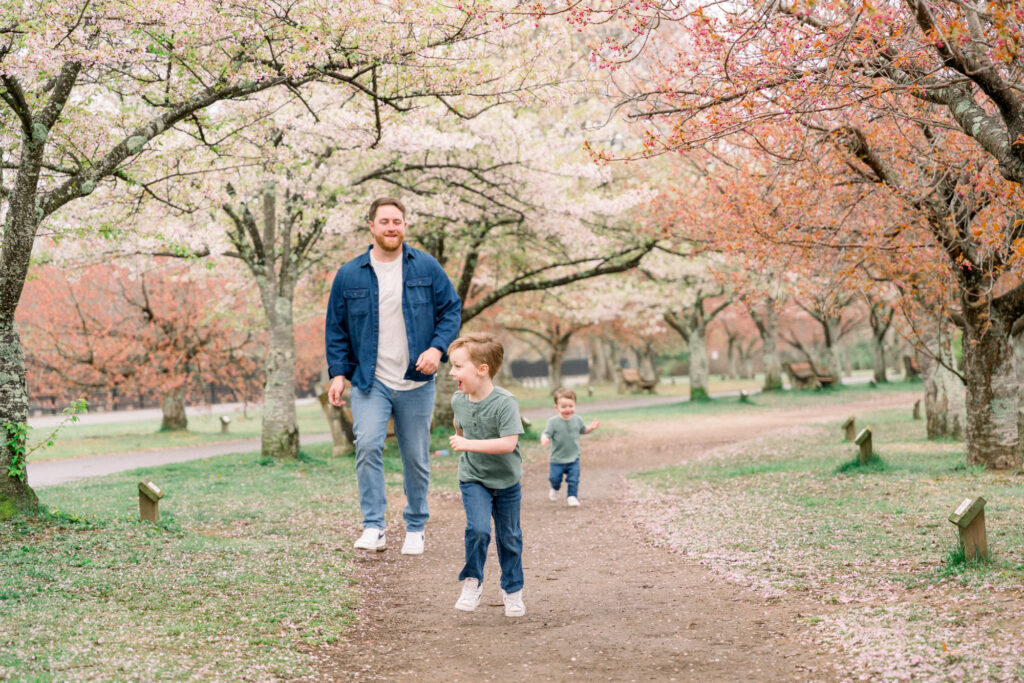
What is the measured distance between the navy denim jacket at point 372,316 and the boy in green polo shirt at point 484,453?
0.66 m

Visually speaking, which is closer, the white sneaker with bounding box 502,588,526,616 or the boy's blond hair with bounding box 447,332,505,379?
the boy's blond hair with bounding box 447,332,505,379

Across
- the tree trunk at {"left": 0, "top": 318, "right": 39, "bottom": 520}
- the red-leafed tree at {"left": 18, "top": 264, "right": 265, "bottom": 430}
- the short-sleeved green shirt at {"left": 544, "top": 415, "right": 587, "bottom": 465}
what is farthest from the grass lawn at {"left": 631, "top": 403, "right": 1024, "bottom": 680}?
the red-leafed tree at {"left": 18, "top": 264, "right": 265, "bottom": 430}

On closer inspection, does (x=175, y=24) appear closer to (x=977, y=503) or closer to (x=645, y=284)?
(x=977, y=503)

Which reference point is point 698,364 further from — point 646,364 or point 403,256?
point 403,256

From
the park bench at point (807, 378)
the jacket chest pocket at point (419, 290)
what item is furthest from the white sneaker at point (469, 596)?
the park bench at point (807, 378)

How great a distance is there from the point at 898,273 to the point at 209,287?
21.7m

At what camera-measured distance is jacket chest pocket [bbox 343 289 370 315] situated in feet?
18.9

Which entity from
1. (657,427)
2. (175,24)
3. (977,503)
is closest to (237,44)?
(175,24)

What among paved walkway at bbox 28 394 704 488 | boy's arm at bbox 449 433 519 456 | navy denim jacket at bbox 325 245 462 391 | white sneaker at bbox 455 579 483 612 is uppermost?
navy denim jacket at bbox 325 245 462 391

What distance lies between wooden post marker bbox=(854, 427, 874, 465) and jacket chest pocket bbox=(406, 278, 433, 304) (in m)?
8.18

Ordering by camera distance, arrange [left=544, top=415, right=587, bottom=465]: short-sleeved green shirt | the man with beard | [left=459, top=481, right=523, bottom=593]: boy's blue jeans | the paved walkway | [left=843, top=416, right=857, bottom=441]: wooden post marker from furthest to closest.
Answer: [left=843, top=416, right=857, bottom=441]: wooden post marker
the paved walkway
[left=544, top=415, right=587, bottom=465]: short-sleeved green shirt
the man with beard
[left=459, top=481, right=523, bottom=593]: boy's blue jeans

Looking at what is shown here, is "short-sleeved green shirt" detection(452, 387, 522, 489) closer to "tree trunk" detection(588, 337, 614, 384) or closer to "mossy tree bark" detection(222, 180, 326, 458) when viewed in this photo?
"mossy tree bark" detection(222, 180, 326, 458)

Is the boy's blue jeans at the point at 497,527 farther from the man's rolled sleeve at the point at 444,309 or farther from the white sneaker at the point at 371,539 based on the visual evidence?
the man's rolled sleeve at the point at 444,309

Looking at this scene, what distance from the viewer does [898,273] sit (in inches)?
406
